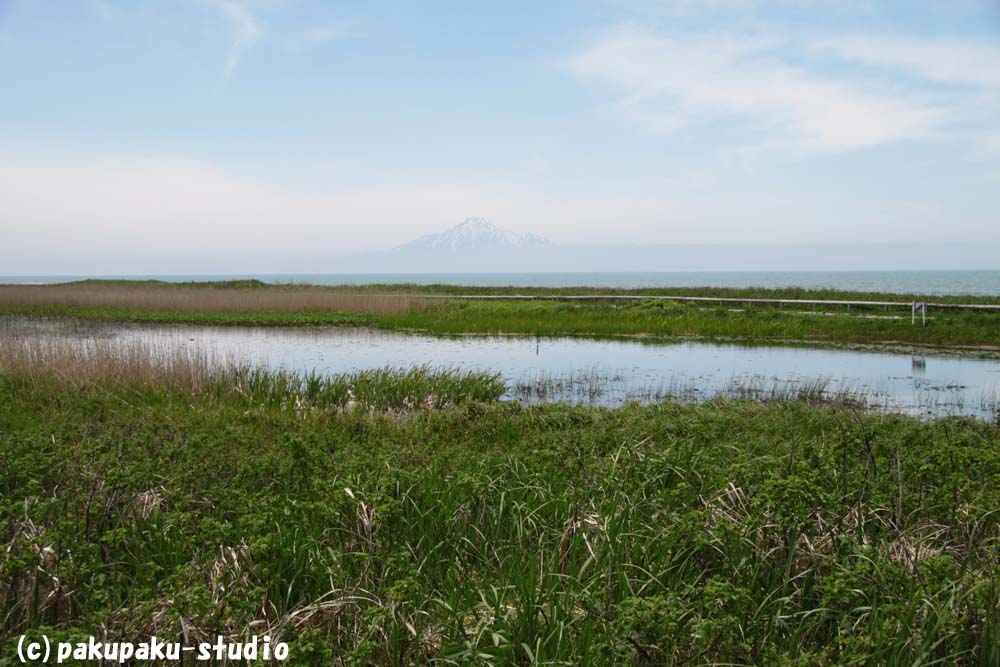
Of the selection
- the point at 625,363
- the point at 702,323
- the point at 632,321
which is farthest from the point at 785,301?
the point at 625,363

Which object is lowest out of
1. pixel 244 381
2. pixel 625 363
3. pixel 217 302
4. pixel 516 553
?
pixel 625 363

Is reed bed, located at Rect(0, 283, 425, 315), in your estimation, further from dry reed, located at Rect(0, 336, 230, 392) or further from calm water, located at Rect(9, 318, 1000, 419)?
dry reed, located at Rect(0, 336, 230, 392)

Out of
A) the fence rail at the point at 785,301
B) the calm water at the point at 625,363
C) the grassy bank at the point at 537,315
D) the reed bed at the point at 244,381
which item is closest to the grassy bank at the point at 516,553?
the reed bed at the point at 244,381

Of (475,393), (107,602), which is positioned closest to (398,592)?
(107,602)

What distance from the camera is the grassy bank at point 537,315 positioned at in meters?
22.4

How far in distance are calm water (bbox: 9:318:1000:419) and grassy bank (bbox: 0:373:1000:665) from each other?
7032 mm

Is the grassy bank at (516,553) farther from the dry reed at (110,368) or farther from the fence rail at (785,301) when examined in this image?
the fence rail at (785,301)

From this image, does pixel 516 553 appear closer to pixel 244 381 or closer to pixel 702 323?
pixel 244 381

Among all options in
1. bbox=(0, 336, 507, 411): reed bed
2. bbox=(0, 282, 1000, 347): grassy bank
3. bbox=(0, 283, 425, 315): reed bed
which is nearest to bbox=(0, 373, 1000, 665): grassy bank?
bbox=(0, 336, 507, 411): reed bed

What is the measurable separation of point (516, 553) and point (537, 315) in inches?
948

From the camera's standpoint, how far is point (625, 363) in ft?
56.3

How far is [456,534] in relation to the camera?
14.0ft

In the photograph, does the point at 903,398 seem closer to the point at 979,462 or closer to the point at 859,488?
the point at 979,462

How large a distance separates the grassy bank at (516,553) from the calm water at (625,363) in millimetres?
7032
